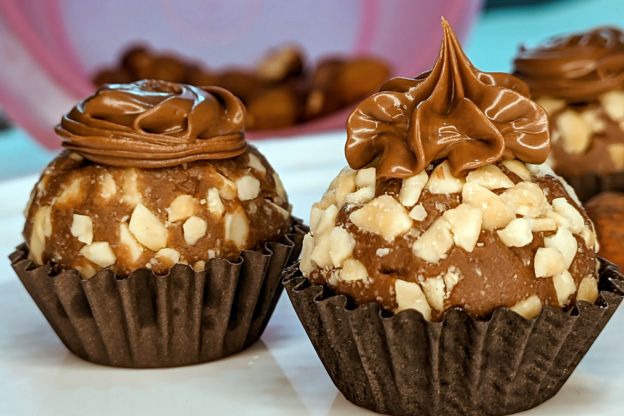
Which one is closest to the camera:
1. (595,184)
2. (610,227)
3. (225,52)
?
(610,227)

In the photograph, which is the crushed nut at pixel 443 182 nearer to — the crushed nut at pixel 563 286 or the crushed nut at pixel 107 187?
the crushed nut at pixel 563 286

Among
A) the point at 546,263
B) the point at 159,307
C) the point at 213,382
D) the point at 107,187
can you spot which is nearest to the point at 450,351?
the point at 546,263

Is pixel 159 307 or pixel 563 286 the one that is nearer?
pixel 563 286

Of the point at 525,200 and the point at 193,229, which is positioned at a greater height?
the point at 525,200

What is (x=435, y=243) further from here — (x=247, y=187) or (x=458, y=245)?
(x=247, y=187)

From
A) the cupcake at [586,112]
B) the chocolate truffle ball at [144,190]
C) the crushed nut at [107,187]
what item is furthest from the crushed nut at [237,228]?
the cupcake at [586,112]

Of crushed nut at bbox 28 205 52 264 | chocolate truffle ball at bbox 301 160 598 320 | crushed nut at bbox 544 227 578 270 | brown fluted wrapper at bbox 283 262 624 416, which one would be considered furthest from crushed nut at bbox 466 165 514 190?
crushed nut at bbox 28 205 52 264

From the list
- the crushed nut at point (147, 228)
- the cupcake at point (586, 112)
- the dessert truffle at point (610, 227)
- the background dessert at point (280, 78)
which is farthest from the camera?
the background dessert at point (280, 78)
